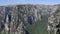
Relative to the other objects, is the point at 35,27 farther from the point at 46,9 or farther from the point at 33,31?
the point at 46,9

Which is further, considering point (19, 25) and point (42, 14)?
point (42, 14)

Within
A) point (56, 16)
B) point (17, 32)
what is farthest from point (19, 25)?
point (56, 16)

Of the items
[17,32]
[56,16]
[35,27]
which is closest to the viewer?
[56,16]

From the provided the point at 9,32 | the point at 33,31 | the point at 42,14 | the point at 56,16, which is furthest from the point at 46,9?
the point at 56,16

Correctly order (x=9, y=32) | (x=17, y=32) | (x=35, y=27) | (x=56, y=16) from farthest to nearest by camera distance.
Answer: (x=35, y=27) → (x=9, y=32) → (x=17, y=32) → (x=56, y=16)

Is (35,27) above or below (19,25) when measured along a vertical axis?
below

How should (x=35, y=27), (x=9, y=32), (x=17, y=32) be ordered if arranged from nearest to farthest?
(x=17, y=32) < (x=9, y=32) < (x=35, y=27)

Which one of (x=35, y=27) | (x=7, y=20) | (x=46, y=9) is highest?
(x=46, y=9)

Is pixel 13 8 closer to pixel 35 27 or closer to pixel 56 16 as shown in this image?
pixel 35 27

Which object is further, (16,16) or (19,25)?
(16,16)
